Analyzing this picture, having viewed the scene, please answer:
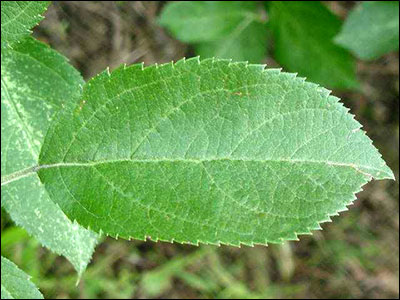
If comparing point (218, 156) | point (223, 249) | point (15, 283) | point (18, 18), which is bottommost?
point (15, 283)

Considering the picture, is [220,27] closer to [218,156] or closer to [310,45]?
[310,45]

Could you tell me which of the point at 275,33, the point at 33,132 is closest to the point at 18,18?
the point at 33,132

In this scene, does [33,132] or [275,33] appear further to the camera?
[275,33]

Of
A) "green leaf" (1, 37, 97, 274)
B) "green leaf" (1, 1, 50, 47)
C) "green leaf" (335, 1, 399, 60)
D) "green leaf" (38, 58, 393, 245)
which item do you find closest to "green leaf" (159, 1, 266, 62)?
"green leaf" (335, 1, 399, 60)

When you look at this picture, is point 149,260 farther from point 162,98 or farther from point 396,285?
point 162,98

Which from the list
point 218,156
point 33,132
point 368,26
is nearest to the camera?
point 218,156

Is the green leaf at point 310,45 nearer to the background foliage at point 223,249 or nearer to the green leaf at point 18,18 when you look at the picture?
the background foliage at point 223,249

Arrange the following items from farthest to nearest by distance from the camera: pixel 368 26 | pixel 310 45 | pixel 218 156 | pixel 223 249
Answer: pixel 223 249
pixel 310 45
pixel 368 26
pixel 218 156

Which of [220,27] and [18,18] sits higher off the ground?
[220,27]
